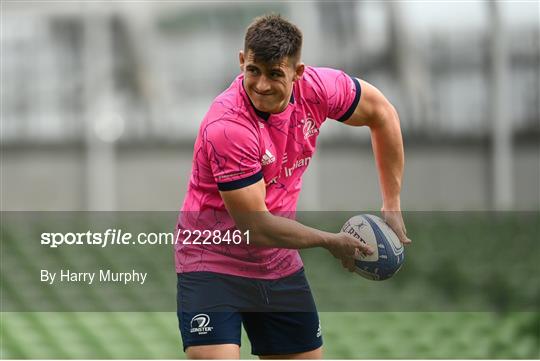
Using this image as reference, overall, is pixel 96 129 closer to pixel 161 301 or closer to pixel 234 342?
pixel 161 301

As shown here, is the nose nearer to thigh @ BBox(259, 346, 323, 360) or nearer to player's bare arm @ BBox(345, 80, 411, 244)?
player's bare arm @ BBox(345, 80, 411, 244)

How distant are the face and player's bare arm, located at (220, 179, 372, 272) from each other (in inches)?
12.5

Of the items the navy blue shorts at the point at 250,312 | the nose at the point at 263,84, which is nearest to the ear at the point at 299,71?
→ the nose at the point at 263,84

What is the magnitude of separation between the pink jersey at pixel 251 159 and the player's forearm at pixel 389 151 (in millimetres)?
175

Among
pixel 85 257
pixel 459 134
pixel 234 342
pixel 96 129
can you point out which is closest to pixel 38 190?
pixel 96 129

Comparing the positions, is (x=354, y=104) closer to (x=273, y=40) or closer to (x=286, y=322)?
(x=273, y=40)

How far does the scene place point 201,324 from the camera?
13.3 ft

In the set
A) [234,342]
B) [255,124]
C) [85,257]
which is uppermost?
[255,124]

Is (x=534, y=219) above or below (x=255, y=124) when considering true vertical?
below

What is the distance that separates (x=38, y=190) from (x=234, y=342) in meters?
9.03

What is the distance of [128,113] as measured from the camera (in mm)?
12461

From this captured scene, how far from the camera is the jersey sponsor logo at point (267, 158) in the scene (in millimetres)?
3979

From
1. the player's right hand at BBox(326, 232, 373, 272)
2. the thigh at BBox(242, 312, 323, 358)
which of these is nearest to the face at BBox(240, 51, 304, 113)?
the player's right hand at BBox(326, 232, 373, 272)

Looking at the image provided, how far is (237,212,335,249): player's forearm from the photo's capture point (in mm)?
3936
